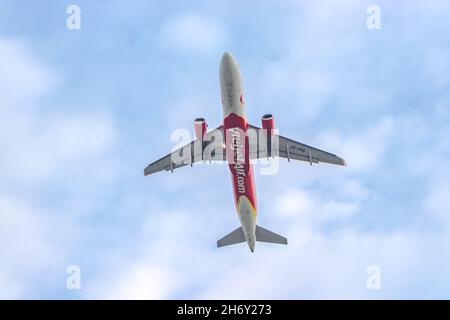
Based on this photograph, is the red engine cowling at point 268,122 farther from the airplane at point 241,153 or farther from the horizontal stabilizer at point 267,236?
the horizontal stabilizer at point 267,236

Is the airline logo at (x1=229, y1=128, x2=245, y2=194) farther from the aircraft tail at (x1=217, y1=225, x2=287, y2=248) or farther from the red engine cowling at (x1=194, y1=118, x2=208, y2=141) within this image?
the aircraft tail at (x1=217, y1=225, x2=287, y2=248)

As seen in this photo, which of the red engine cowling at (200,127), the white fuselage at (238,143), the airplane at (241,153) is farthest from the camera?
the red engine cowling at (200,127)

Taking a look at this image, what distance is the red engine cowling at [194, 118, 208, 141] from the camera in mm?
64562

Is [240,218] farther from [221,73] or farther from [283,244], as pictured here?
[221,73]

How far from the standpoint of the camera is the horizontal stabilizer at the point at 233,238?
71.6 meters

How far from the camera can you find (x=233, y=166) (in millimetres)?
65000

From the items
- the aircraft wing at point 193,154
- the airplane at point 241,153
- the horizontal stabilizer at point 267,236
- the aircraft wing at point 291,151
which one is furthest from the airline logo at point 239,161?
the horizontal stabilizer at point 267,236

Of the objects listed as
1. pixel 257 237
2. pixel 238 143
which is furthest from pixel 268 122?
pixel 257 237

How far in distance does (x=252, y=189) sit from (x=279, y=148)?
217 inches

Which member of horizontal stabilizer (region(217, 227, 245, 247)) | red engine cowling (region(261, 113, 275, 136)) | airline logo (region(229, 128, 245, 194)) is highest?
red engine cowling (region(261, 113, 275, 136))

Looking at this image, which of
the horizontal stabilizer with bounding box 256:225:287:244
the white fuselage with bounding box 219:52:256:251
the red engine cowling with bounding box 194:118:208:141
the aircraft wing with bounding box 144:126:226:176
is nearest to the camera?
the white fuselage with bounding box 219:52:256:251

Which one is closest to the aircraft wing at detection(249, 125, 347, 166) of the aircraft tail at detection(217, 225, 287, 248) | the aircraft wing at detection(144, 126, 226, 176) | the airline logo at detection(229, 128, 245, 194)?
the airline logo at detection(229, 128, 245, 194)

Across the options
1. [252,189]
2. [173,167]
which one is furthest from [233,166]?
[173,167]

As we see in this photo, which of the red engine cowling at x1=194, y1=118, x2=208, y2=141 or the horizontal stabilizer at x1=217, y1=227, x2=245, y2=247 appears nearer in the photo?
the red engine cowling at x1=194, y1=118, x2=208, y2=141
